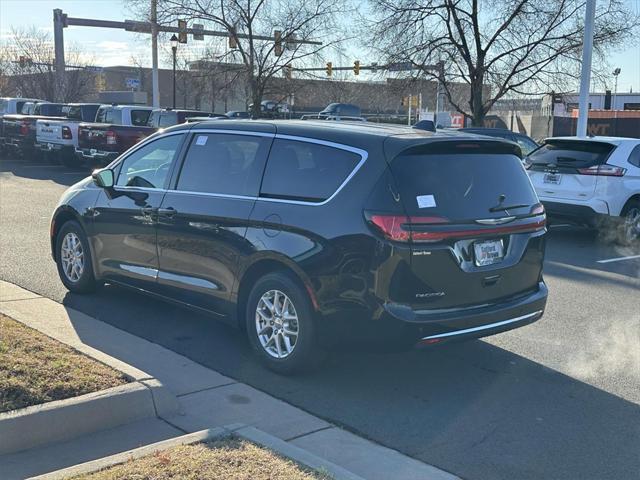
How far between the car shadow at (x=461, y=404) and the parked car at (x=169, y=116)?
46.1 feet

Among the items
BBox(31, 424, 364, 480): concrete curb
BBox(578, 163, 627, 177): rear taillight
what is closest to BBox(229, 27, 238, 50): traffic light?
BBox(578, 163, 627, 177): rear taillight

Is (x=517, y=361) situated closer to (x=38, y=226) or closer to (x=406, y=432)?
(x=406, y=432)

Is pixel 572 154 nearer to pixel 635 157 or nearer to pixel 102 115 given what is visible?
pixel 635 157

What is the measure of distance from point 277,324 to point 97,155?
15.2m

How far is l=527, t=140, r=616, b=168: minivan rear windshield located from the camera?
36.6 feet

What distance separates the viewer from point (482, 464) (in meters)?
4.09

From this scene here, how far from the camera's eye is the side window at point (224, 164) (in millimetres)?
5668

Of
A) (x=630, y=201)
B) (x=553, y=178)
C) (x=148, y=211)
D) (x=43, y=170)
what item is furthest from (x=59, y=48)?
(x=148, y=211)

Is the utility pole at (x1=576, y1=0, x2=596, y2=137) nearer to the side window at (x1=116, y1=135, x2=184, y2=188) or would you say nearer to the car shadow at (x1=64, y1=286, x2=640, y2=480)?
the car shadow at (x1=64, y1=286, x2=640, y2=480)

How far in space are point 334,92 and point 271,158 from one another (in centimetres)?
2534

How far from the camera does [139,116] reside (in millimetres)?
21562

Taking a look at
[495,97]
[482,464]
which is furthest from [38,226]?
[495,97]

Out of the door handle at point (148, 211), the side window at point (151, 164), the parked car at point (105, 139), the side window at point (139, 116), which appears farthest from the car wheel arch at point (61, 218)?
the side window at point (139, 116)

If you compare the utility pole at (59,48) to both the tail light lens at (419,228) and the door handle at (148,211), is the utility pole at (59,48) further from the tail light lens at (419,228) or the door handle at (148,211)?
the tail light lens at (419,228)
